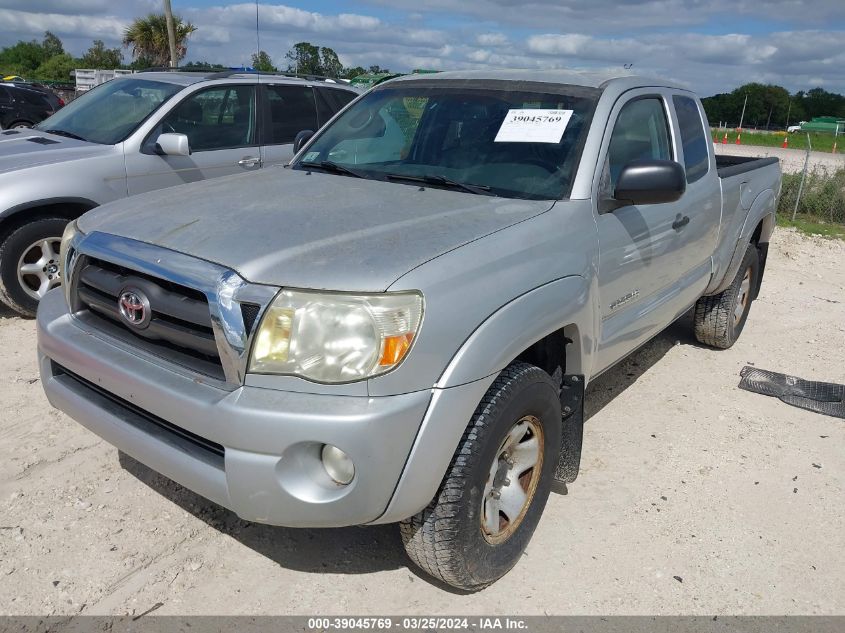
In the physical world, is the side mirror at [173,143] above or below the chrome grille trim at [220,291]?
above

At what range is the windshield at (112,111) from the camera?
578 centimetres

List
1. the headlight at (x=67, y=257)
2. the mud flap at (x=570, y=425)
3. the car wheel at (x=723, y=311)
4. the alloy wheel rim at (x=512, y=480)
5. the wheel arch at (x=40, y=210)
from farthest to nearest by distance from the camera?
1. the car wheel at (x=723, y=311)
2. the wheel arch at (x=40, y=210)
3. the mud flap at (x=570, y=425)
4. the headlight at (x=67, y=257)
5. the alloy wheel rim at (x=512, y=480)

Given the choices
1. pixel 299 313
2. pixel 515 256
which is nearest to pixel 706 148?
pixel 515 256

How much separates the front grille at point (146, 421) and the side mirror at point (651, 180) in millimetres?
1955

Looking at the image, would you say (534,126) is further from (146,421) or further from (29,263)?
(29,263)

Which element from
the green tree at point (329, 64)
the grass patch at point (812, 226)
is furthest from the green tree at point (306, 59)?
the grass patch at point (812, 226)

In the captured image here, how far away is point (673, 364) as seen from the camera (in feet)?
17.3

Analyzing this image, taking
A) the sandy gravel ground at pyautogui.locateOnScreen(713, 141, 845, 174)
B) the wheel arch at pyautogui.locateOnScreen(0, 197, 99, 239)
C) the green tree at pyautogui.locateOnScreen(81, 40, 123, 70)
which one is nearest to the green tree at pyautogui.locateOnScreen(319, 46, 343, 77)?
the wheel arch at pyautogui.locateOnScreen(0, 197, 99, 239)

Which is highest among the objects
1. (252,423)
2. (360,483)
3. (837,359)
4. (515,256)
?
(515,256)

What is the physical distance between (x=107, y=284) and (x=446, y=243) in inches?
48.2

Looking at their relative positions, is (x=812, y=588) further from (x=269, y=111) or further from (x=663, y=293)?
(x=269, y=111)

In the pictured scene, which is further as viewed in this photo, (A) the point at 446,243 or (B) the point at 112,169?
(B) the point at 112,169

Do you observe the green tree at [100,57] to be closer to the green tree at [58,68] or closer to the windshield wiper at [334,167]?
the green tree at [58,68]

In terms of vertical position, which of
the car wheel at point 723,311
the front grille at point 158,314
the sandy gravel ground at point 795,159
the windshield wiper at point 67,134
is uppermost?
the windshield wiper at point 67,134
